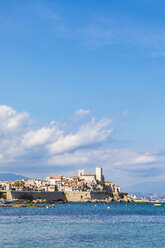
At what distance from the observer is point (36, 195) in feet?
517

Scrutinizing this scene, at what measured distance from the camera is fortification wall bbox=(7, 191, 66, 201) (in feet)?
490

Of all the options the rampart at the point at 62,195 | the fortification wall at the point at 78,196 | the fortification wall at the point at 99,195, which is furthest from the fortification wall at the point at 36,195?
the fortification wall at the point at 99,195

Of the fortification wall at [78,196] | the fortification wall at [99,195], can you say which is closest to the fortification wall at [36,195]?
the fortification wall at [78,196]

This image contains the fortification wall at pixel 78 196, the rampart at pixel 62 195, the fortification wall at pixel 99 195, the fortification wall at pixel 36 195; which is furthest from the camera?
the fortification wall at pixel 99 195

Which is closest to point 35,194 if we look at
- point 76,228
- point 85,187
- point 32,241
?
point 85,187

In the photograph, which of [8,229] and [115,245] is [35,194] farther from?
[115,245]

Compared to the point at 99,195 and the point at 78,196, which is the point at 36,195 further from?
the point at 99,195

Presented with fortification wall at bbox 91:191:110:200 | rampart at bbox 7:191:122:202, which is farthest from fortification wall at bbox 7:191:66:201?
fortification wall at bbox 91:191:110:200

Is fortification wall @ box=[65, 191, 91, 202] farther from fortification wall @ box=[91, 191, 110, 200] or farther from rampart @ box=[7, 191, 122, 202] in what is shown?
fortification wall @ box=[91, 191, 110, 200]

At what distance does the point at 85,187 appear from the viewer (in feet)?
611

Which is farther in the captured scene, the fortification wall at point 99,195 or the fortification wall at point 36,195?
the fortification wall at point 99,195

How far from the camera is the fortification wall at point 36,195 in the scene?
14950cm

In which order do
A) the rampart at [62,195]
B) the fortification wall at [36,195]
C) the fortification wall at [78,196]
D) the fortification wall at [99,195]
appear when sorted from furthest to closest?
the fortification wall at [99,195] → the fortification wall at [78,196] → the rampart at [62,195] → the fortification wall at [36,195]

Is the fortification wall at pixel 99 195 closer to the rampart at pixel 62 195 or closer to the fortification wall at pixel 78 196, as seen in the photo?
the rampart at pixel 62 195
